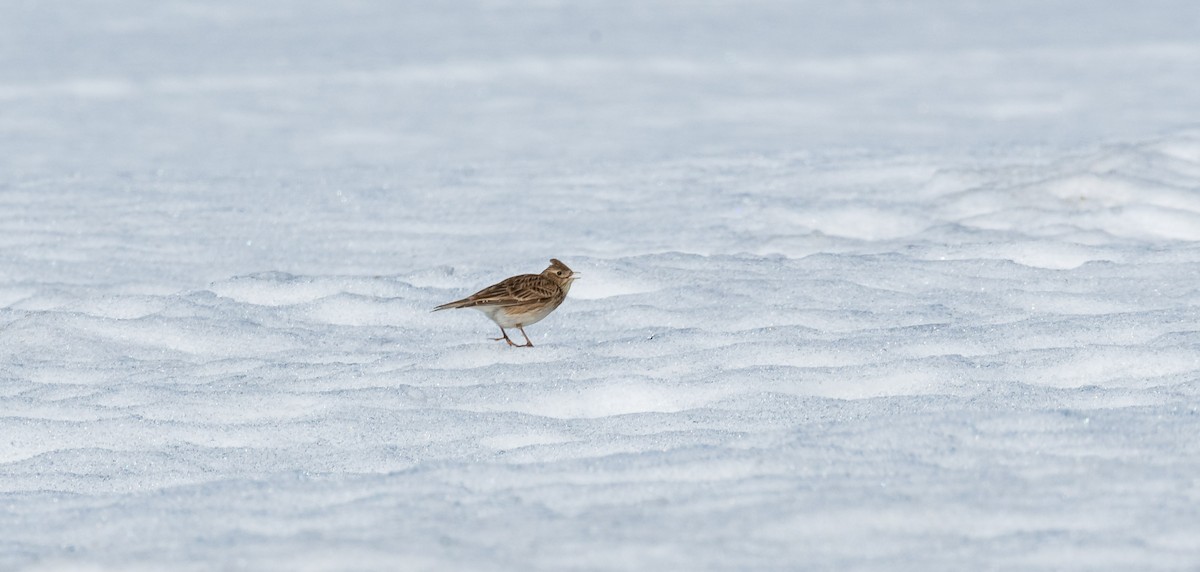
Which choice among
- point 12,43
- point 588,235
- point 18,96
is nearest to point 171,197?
point 588,235

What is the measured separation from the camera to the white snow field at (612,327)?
3807 millimetres

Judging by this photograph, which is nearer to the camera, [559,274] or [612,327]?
[559,274]

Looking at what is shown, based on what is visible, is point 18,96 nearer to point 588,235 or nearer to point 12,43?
point 12,43

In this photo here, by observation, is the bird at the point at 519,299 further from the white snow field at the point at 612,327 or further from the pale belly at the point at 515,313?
the white snow field at the point at 612,327

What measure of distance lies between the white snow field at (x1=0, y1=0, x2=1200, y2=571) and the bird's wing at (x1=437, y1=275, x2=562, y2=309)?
0.82ft

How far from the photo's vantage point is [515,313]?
17.7 feet

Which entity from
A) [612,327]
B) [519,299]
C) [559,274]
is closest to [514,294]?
[519,299]

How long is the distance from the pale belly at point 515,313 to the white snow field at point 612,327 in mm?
171

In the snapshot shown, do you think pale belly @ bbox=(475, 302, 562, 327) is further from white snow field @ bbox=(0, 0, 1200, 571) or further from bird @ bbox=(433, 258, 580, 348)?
white snow field @ bbox=(0, 0, 1200, 571)

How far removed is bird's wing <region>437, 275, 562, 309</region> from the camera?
17.6ft

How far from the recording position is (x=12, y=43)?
16.5 metres

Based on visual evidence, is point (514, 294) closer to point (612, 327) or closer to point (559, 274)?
point (559, 274)

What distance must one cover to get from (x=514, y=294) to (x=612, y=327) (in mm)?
777

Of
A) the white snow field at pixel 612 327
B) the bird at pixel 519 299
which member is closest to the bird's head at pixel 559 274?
the bird at pixel 519 299
